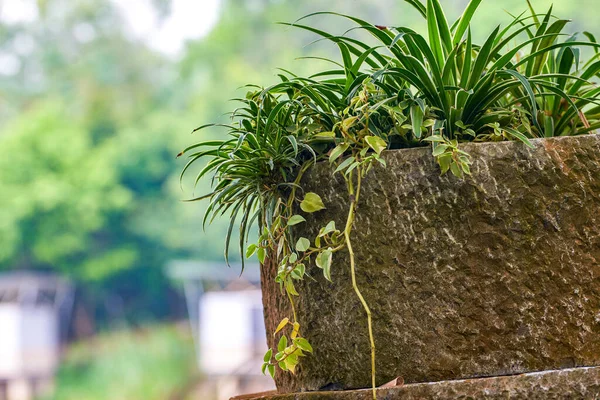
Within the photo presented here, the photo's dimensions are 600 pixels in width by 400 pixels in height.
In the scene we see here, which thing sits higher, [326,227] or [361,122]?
[361,122]

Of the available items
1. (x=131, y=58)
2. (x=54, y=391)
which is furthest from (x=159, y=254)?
(x=131, y=58)

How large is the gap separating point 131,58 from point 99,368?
7698 mm

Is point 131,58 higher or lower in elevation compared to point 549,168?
higher

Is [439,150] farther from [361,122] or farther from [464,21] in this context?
[464,21]

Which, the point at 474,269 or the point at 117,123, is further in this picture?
the point at 117,123

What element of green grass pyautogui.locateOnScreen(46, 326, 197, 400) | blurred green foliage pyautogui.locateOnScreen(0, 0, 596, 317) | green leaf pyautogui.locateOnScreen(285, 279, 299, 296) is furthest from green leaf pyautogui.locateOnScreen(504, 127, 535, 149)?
green grass pyautogui.locateOnScreen(46, 326, 197, 400)

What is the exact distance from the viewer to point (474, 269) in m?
0.63

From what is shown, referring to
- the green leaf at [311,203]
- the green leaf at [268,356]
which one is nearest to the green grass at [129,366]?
the green leaf at [268,356]

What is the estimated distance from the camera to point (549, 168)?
640 mm

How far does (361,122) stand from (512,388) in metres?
0.29

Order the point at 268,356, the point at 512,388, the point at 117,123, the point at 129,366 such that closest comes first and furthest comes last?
1. the point at 512,388
2. the point at 268,356
3. the point at 129,366
4. the point at 117,123

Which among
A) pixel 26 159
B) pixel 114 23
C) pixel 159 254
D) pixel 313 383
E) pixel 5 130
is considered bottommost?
pixel 313 383

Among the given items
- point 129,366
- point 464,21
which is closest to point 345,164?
point 464,21

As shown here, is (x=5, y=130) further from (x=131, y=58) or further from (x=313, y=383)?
(x=313, y=383)
